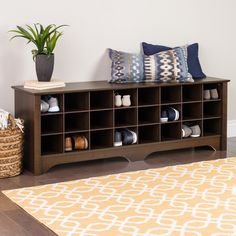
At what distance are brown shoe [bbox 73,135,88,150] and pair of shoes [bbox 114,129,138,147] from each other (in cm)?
26

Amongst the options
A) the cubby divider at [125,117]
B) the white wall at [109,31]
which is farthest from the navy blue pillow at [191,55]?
the cubby divider at [125,117]

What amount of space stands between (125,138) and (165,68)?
66 centimetres

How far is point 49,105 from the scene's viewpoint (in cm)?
459

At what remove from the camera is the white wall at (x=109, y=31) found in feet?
15.8

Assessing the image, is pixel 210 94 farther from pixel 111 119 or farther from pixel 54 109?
pixel 54 109

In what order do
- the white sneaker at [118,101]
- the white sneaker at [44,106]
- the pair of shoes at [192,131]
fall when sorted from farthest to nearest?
the pair of shoes at [192,131], the white sneaker at [118,101], the white sneaker at [44,106]

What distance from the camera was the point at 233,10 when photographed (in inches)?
229

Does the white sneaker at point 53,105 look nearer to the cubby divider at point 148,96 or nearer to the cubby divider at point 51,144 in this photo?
the cubby divider at point 51,144

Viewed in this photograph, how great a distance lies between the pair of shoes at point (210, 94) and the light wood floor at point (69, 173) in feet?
1.46

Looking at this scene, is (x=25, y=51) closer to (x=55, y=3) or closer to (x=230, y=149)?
(x=55, y=3)

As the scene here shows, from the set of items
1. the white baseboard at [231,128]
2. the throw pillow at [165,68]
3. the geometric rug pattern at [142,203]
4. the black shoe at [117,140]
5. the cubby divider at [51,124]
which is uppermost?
the throw pillow at [165,68]

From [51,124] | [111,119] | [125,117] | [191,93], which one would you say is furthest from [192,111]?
[51,124]

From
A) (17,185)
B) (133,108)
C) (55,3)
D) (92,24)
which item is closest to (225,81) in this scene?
(133,108)

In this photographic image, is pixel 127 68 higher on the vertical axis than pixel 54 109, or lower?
higher
